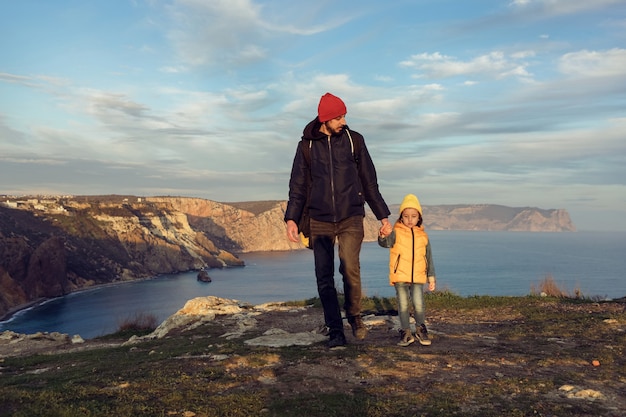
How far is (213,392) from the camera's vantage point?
429 centimetres

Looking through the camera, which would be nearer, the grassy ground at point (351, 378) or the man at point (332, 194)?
the grassy ground at point (351, 378)

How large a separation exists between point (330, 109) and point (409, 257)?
244cm

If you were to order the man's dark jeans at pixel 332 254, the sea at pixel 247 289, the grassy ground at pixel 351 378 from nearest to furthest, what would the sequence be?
the grassy ground at pixel 351 378 → the man's dark jeans at pixel 332 254 → the sea at pixel 247 289

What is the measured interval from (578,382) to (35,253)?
398ft

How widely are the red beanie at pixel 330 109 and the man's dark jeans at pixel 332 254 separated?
134cm

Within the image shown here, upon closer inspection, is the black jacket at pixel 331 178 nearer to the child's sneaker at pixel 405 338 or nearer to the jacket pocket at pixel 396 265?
the jacket pocket at pixel 396 265

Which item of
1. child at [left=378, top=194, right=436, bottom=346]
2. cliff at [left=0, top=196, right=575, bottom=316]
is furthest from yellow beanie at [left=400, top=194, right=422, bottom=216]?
cliff at [left=0, top=196, right=575, bottom=316]

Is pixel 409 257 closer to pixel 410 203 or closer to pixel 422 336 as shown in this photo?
pixel 410 203

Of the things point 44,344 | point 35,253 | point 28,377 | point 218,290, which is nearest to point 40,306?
point 35,253

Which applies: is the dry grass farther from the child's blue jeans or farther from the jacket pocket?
Result: the jacket pocket

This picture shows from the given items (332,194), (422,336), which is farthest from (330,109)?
(422,336)

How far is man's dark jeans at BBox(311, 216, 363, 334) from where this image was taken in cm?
598

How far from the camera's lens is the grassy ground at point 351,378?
3.80 meters

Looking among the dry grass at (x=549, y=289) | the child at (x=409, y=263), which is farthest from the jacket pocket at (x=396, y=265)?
the dry grass at (x=549, y=289)
